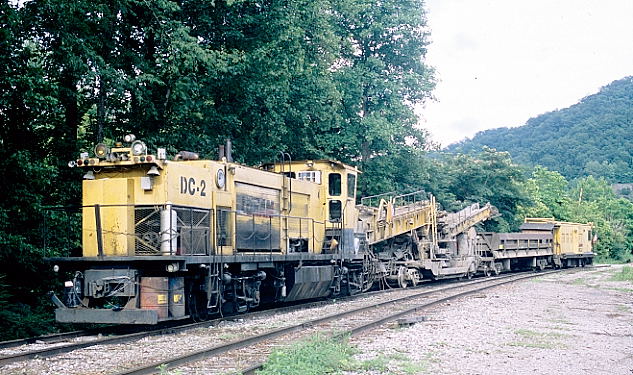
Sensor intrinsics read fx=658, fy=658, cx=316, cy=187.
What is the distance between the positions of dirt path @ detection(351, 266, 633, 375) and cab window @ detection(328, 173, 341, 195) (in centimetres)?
440

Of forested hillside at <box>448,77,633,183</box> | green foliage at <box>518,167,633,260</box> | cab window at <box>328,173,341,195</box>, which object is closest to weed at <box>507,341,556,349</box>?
cab window at <box>328,173,341,195</box>

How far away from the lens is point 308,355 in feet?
27.8

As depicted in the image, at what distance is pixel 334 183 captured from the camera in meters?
18.1

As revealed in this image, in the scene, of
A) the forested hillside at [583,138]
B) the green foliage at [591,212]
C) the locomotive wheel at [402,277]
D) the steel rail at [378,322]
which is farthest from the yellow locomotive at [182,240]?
the forested hillside at [583,138]

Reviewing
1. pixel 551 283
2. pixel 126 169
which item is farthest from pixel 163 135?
pixel 551 283

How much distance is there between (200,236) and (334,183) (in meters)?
6.15

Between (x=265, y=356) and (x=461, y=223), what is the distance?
18608 millimetres

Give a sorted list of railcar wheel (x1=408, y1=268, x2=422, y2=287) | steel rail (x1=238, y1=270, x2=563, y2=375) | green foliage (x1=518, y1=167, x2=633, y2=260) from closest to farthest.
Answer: steel rail (x1=238, y1=270, x2=563, y2=375) → railcar wheel (x1=408, y1=268, x2=422, y2=287) → green foliage (x1=518, y1=167, x2=633, y2=260)

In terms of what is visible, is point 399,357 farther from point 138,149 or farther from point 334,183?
point 334,183

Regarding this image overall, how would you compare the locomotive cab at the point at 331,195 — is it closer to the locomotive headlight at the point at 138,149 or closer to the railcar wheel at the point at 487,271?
the locomotive headlight at the point at 138,149

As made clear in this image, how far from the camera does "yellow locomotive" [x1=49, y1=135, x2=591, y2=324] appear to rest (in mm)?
11531

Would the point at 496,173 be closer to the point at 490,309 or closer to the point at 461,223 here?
the point at 461,223

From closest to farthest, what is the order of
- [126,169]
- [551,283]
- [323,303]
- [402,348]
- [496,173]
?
[402,348], [126,169], [323,303], [551,283], [496,173]

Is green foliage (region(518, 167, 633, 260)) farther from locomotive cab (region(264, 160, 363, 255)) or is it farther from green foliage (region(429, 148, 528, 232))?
locomotive cab (region(264, 160, 363, 255))
